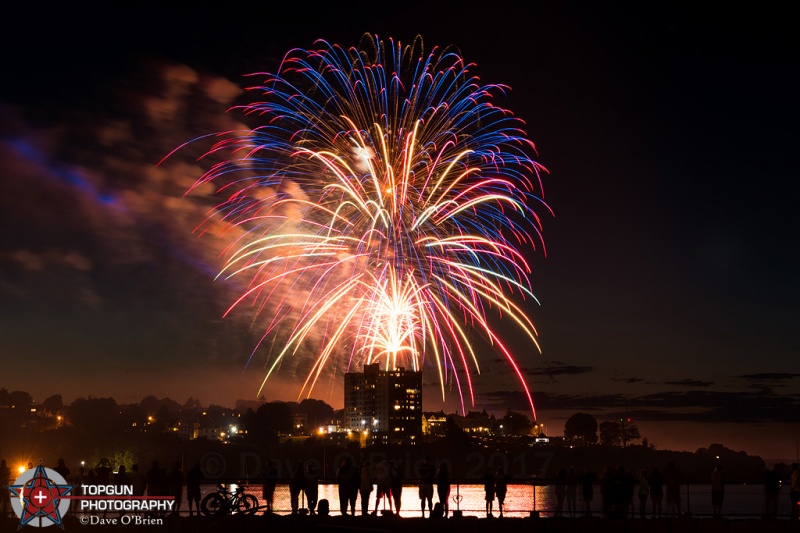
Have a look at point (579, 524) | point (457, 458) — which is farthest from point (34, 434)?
point (579, 524)

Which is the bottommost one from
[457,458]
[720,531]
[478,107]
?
[457,458]

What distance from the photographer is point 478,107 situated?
42906 millimetres

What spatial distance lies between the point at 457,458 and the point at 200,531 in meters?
119

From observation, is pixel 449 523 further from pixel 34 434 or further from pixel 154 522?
pixel 34 434

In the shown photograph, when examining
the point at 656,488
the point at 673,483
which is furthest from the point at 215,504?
the point at 673,483

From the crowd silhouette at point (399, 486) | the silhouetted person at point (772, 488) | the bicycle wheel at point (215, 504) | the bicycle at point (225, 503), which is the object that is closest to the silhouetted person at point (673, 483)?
the crowd silhouette at point (399, 486)

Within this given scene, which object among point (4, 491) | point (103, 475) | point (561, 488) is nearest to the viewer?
point (4, 491)

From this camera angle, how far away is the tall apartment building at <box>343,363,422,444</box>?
142875mm

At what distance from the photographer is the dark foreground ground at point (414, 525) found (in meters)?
25.0

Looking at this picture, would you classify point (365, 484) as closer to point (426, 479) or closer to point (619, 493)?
point (426, 479)

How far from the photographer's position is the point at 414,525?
83.4 ft

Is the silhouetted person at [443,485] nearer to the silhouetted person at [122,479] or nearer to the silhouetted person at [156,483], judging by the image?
the silhouetted person at [156,483]

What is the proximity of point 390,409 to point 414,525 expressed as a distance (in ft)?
393

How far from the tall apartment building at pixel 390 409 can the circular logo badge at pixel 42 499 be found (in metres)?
115
